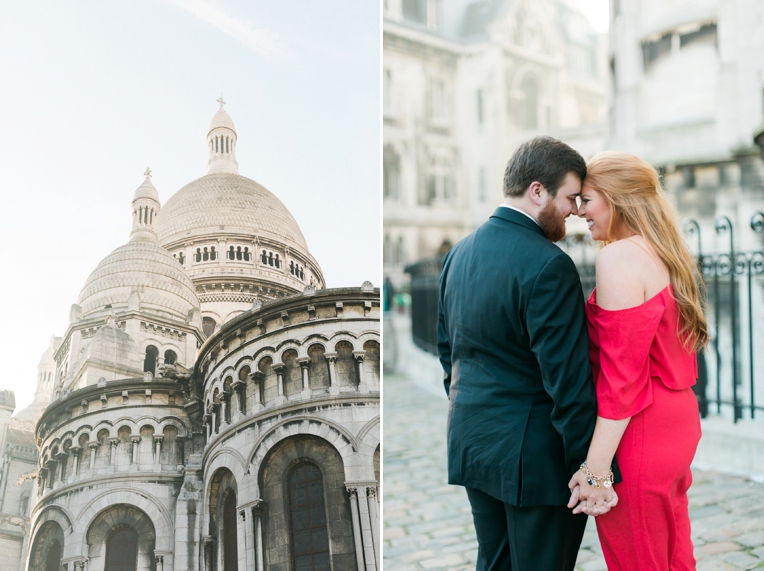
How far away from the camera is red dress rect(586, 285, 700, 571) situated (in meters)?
2.43

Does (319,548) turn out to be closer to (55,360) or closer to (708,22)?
(55,360)

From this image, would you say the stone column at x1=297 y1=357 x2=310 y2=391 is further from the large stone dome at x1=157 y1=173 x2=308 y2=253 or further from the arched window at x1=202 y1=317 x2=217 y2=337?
the large stone dome at x1=157 y1=173 x2=308 y2=253

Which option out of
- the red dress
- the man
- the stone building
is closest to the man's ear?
the man

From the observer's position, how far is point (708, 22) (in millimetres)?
12469

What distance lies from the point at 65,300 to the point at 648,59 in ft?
40.8

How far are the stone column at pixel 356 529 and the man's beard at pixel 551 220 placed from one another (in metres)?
2.49

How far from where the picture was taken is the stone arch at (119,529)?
4305 mm

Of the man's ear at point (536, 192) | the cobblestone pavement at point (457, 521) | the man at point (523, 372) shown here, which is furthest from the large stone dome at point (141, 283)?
the man's ear at point (536, 192)

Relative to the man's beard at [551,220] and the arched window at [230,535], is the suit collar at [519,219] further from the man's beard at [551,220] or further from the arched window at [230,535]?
the arched window at [230,535]

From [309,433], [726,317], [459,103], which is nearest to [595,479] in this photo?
[309,433]

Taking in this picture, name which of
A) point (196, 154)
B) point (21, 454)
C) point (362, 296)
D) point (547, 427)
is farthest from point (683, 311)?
point (21, 454)

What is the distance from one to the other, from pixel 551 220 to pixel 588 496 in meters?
1.05

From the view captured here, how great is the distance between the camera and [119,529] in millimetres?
4363

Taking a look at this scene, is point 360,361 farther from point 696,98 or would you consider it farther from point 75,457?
point 696,98
